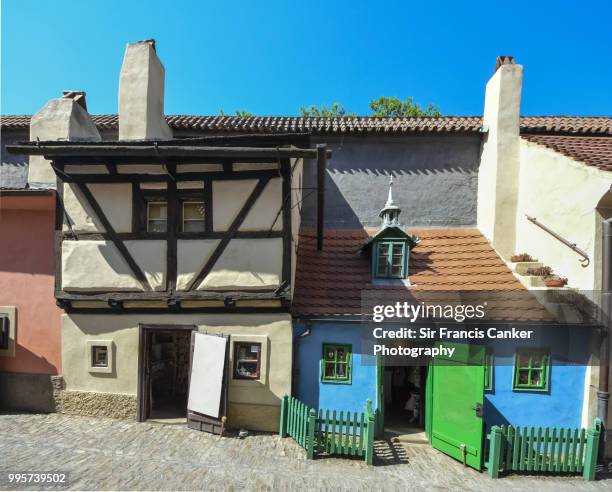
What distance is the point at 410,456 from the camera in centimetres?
667

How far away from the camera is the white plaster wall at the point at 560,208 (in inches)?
269

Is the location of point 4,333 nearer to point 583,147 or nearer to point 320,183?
point 320,183

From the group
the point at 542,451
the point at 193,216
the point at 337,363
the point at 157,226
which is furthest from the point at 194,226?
the point at 542,451

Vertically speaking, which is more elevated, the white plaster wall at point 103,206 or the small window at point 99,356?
the white plaster wall at point 103,206

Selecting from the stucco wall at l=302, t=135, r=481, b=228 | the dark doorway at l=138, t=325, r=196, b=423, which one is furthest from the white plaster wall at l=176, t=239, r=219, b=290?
the stucco wall at l=302, t=135, r=481, b=228

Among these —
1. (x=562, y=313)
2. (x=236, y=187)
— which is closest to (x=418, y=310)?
(x=562, y=313)

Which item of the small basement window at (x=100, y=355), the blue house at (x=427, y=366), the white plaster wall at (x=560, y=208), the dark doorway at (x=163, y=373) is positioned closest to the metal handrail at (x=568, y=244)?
the white plaster wall at (x=560, y=208)

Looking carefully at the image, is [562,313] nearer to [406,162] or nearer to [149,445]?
[406,162]

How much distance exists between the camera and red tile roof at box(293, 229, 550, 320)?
7.56 m

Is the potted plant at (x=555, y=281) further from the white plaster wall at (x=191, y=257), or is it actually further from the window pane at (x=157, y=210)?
the window pane at (x=157, y=210)

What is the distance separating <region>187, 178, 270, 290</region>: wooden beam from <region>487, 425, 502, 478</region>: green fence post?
6.15m

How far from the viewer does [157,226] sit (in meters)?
7.41

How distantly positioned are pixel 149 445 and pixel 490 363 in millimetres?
7032

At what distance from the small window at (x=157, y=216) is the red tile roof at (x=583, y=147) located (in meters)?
8.96
